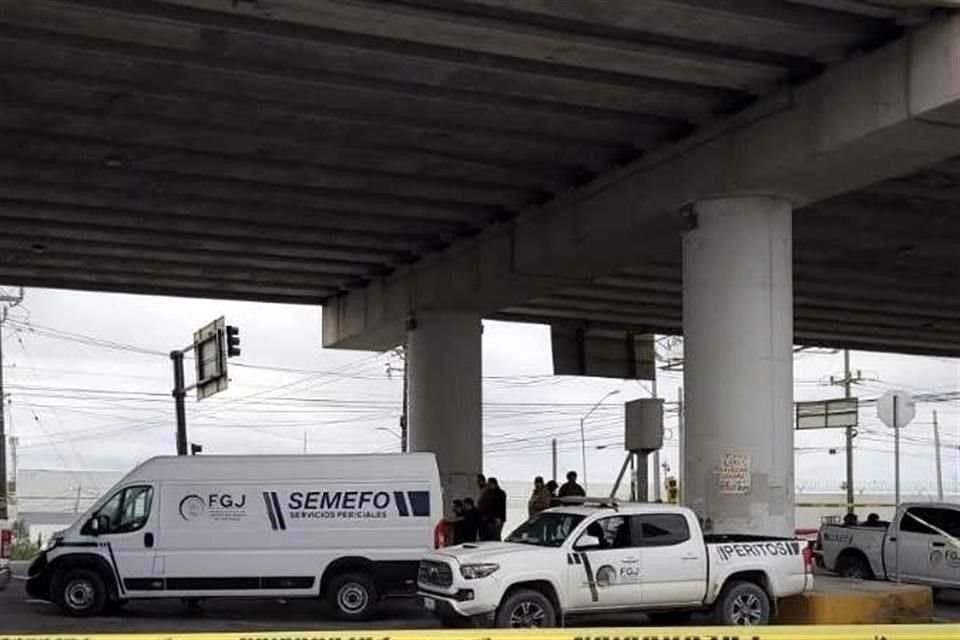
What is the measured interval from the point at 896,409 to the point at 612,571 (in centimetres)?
1000

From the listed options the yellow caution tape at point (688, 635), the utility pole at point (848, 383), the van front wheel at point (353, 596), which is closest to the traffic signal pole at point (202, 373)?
the van front wheel at point (353, 596)

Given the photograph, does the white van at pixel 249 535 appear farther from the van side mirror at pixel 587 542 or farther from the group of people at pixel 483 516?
the group of people at pixel 483 516

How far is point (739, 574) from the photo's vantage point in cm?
1708

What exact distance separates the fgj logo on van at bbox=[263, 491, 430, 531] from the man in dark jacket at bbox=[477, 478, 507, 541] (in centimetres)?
557

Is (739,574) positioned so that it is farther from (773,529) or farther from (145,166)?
(145,166)

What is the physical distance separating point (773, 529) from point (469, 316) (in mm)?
12400

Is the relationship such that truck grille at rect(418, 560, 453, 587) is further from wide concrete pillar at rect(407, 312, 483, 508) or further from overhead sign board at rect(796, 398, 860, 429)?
overhead sign board at rect(796, 398, 860, 429)

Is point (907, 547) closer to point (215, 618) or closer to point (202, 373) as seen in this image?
point (215, 618)

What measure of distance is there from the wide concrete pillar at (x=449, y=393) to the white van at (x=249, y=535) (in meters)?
10.7

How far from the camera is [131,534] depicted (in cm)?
1873

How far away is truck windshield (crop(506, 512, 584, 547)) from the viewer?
16.5m

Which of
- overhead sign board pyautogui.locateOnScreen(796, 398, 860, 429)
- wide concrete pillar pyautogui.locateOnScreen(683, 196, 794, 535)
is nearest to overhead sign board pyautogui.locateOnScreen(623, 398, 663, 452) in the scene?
wide concrete pillar pyautogui.locateOnScreen(683, 196, 794, 535)

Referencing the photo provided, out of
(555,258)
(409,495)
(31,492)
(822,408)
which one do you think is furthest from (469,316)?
(31,492)

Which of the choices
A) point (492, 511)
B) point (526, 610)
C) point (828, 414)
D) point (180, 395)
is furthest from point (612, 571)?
point (828, 414)
